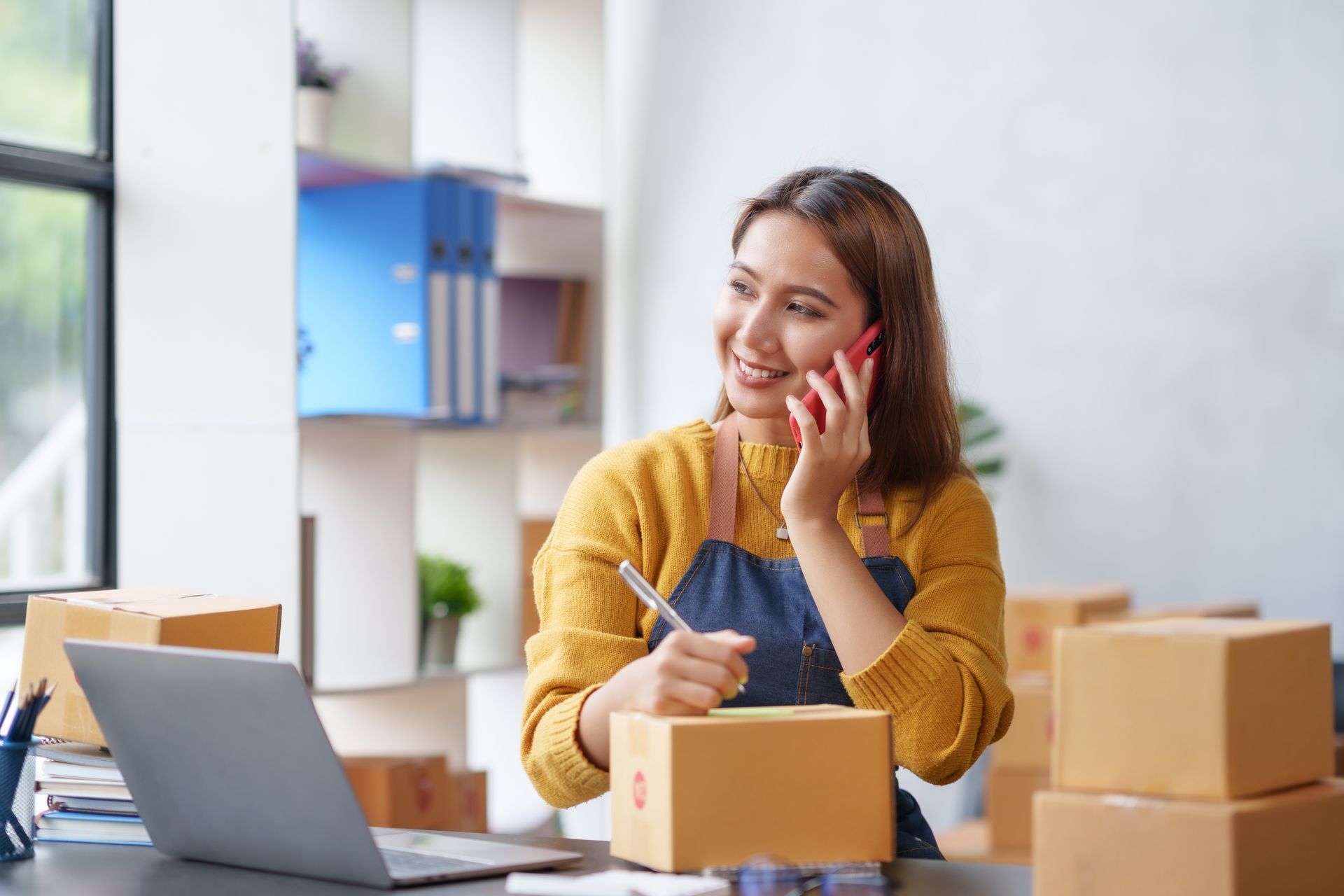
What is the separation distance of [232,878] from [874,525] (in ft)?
2.77

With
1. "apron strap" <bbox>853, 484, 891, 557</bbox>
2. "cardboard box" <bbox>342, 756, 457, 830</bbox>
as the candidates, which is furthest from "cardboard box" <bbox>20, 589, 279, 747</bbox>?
"cardboard box" <bbox>342, 756, 457, 830</bbox>

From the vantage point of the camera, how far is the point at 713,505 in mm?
1695

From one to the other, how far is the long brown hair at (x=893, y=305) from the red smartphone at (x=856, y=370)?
0.01m

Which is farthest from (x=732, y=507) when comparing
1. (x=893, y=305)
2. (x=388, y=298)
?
(x=388, y=298)

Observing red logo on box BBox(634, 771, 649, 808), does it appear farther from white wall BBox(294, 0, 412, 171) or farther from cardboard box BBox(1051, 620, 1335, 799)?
white wall BBox(294, 0, 412, 171)

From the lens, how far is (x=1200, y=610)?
299 centimetres

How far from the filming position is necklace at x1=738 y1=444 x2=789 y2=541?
167 centimetres

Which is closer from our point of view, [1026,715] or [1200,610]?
[1200,610]

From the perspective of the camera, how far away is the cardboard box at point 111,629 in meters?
1.27

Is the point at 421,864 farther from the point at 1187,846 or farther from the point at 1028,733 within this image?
the point at 1028,733

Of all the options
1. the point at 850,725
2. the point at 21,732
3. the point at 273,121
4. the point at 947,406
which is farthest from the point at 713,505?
the point at 273,121

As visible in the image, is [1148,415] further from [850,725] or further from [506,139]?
[850,725]

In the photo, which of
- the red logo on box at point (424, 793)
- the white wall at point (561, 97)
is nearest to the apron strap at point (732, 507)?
the red logo on box at point (424, 793)

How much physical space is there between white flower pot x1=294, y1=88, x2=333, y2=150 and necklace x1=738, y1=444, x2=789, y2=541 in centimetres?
170
